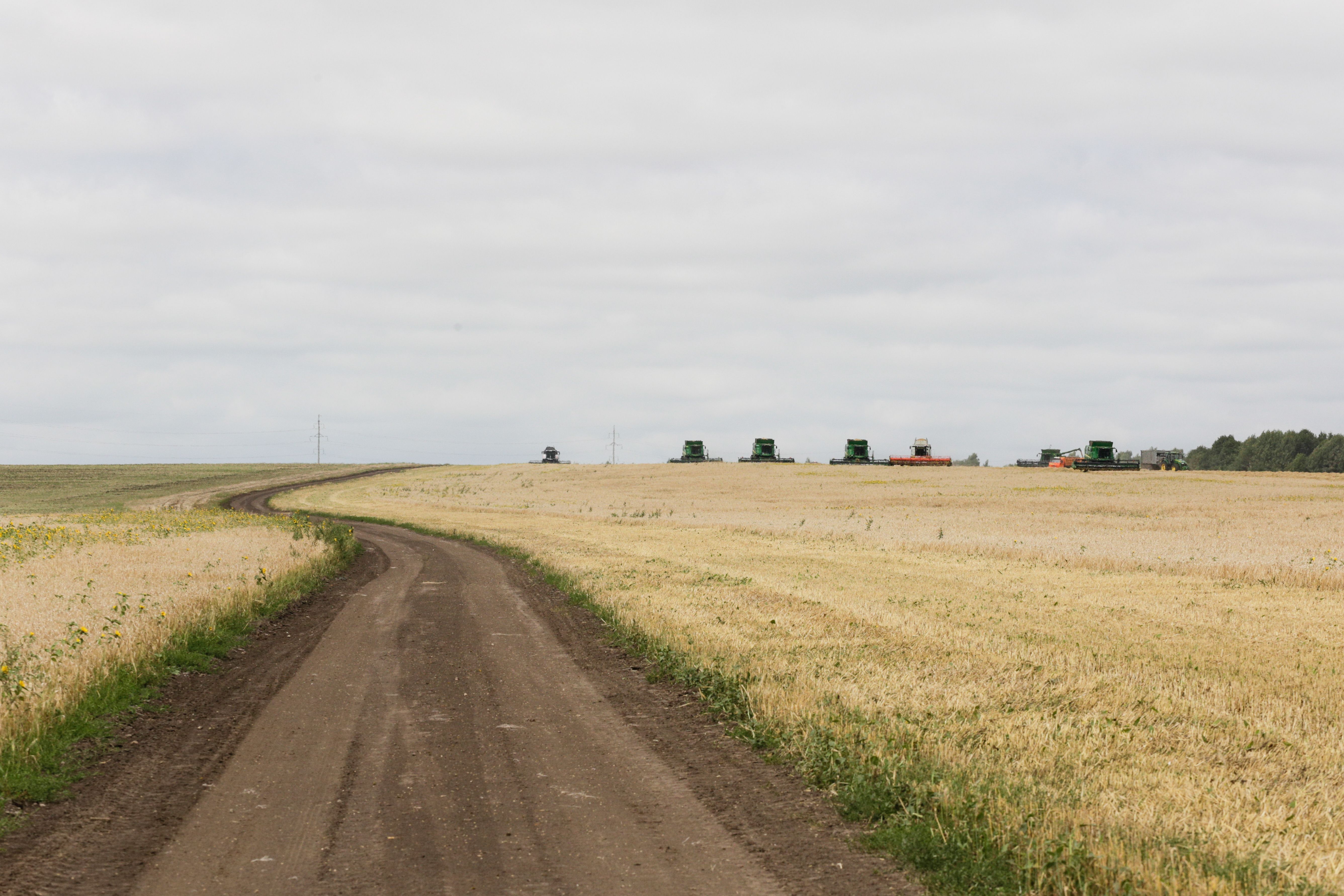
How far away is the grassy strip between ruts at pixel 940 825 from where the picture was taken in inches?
261

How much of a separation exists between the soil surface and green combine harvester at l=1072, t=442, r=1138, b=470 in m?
92.5

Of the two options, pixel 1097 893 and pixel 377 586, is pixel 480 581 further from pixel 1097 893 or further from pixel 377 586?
pixel 1097 893

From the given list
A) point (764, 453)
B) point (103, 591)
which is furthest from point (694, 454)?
point (103, 591)

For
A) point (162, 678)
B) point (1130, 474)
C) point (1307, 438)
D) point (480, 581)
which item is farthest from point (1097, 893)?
point (1307, 438)

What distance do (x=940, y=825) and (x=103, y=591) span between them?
17.9 metres

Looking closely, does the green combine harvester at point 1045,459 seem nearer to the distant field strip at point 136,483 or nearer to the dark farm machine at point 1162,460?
the dark farm machine at point 1162,460

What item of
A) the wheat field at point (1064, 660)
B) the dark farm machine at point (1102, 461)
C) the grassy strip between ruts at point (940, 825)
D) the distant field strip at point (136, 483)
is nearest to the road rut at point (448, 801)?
the grassy strip between ruts at point (940, 825)

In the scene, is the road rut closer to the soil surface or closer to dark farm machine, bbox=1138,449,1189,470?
the soil surface

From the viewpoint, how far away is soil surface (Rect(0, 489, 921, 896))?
22.8ft

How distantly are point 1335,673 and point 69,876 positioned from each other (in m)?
16.0

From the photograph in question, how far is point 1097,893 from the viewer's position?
652 centimetres

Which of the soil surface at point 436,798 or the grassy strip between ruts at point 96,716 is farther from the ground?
the grassy strip between ruts at point 96,716

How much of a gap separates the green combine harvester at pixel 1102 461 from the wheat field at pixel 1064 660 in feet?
167

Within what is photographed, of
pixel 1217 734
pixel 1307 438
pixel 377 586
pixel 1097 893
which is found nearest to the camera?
pixel 1097 893
